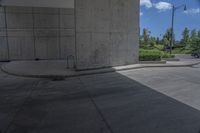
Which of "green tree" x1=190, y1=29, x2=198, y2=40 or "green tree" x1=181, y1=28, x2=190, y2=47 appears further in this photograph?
"green tree" x1=181, y1=28, x2=190, y2=47

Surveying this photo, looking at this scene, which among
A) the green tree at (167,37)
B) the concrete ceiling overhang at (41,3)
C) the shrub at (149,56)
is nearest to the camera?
the shrub at (149,56)

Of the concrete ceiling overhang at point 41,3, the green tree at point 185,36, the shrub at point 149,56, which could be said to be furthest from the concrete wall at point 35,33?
the green tree at point 185,36

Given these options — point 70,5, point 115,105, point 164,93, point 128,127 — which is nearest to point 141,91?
point 164,93

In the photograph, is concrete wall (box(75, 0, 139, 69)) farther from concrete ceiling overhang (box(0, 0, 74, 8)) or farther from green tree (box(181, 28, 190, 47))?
green tree (box(181, 28, 190, 47))

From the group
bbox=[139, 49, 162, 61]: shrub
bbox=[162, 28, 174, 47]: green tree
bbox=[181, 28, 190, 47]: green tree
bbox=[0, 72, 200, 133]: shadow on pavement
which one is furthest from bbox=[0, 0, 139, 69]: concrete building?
→ bbox=[181, 28, 190, 47]: green tree

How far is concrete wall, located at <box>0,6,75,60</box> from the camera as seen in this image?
1700cm

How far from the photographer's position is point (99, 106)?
5.71 metres

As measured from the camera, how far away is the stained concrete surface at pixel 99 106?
4.32m

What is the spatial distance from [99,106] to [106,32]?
6.84 meters

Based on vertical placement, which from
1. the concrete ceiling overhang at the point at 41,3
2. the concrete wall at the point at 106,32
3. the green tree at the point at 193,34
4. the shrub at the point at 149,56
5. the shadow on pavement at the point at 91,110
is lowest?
the shadow on pavement at the point at 91,110

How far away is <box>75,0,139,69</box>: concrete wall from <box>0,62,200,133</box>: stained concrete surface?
2.79m

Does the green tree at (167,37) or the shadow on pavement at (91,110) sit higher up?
the green tree at (167,37)

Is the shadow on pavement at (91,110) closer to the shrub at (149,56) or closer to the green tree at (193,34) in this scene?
the shrub at (149,56)

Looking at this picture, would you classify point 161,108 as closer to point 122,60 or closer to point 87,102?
point 87,102
